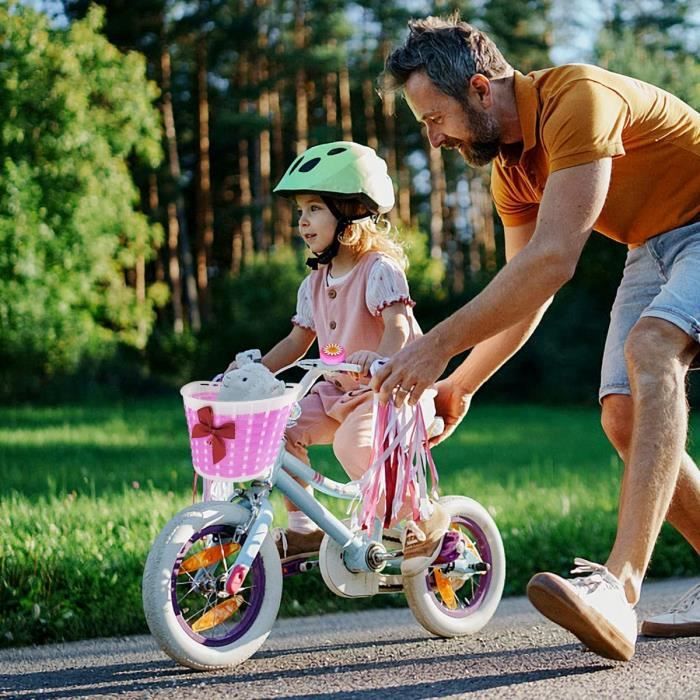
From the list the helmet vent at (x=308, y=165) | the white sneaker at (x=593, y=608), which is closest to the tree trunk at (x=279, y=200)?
the helmet vent at (x=308, y=165)

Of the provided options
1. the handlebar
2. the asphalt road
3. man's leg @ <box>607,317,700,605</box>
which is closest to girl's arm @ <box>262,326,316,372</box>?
the handlebar

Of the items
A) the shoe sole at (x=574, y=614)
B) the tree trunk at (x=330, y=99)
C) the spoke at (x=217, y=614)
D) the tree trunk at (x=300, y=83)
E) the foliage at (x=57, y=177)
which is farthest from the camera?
the tree trunk at (x=330, y=99)

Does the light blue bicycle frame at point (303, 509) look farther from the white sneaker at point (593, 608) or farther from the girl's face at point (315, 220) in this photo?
the white sneaker at point (593, 608)

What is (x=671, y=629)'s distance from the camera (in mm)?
3572

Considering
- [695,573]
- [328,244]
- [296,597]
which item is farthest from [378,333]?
[695,573]

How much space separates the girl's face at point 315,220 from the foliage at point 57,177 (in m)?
17.4

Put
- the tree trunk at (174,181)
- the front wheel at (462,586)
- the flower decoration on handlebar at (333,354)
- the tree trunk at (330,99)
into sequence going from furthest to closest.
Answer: the tree trunk at (330,99) → the tree trunk at (174,181) → the front wheel at (462,586) → the flower decoration on handlebar at (333,354)

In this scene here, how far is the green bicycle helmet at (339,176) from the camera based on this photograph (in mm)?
3627

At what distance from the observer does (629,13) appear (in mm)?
31188

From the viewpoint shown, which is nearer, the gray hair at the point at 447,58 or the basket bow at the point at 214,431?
the basket bow at the point at 214,431

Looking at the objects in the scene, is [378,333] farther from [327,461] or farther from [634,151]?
[327,461]

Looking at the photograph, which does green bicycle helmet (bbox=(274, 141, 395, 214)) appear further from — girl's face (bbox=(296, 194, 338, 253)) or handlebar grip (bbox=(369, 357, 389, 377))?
handlebar grip (bbox=(369, 357, 389, 377))

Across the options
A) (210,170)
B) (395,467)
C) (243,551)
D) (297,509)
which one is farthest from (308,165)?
(210,170)

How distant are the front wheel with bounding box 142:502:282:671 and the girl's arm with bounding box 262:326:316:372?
2.69 ft
